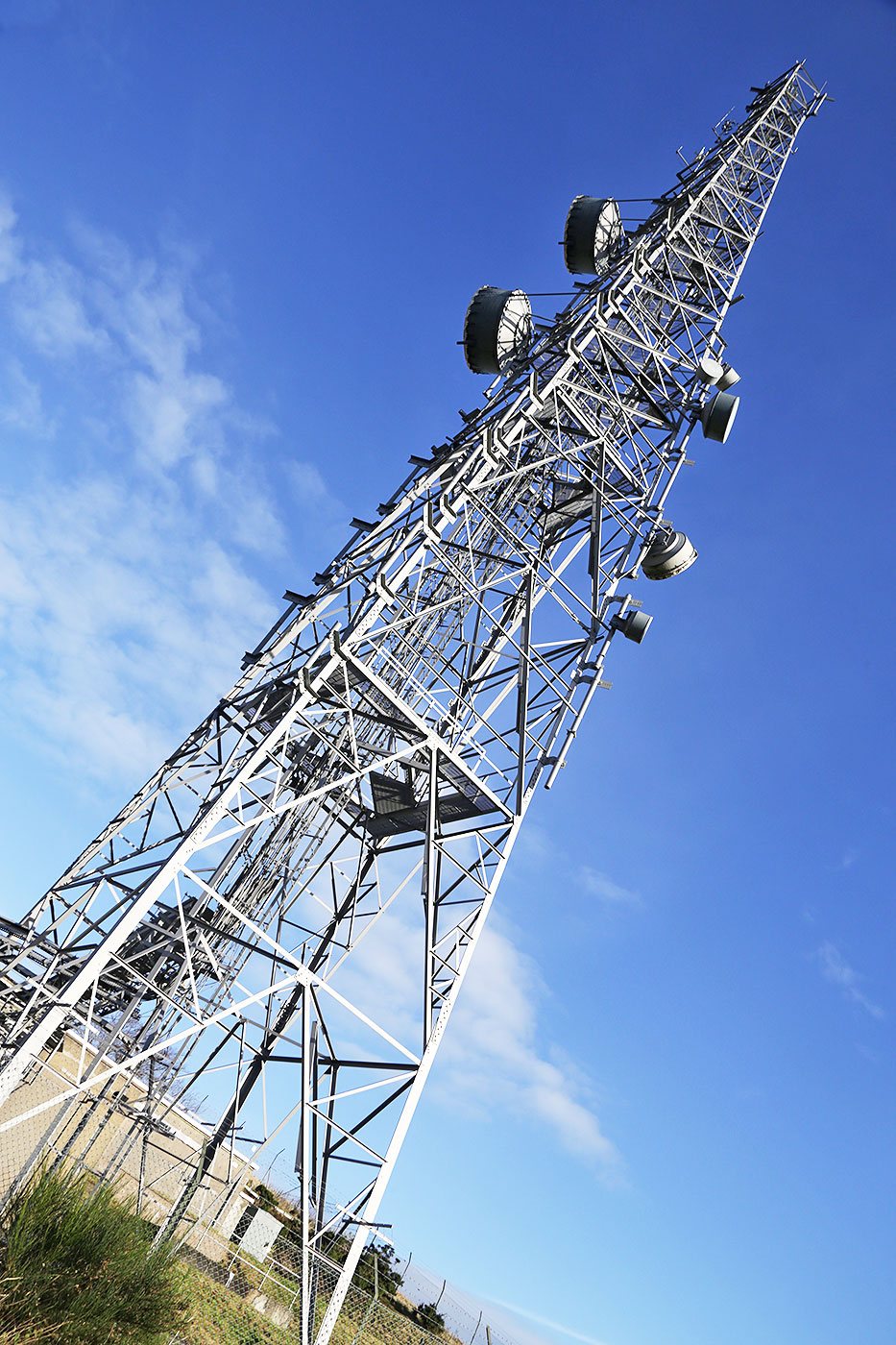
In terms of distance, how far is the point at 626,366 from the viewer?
15.6m

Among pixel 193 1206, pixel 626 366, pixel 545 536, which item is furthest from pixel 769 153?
pixel 193 1206

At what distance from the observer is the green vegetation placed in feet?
21.5

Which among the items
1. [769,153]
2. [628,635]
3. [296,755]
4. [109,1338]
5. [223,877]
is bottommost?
[109,1338]

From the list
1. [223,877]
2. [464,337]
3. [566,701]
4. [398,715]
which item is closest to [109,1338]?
[223,877]

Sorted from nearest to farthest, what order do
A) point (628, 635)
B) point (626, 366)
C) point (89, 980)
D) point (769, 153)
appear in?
point (89, 980) < point (628, 635) < point (626, 366) < point (769, 153)

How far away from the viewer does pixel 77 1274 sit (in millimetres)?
7027

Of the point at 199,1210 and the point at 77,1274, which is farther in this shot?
the point at 199,1210

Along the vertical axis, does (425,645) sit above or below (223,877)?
above

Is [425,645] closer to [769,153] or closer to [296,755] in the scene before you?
[296,755]

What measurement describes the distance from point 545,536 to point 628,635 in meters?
2.25

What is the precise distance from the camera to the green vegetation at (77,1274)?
6547mm

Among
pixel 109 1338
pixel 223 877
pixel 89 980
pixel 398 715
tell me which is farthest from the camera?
pixel 398 715

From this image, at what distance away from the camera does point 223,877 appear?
1165 cm

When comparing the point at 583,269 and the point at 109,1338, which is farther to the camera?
the point at 583,269
